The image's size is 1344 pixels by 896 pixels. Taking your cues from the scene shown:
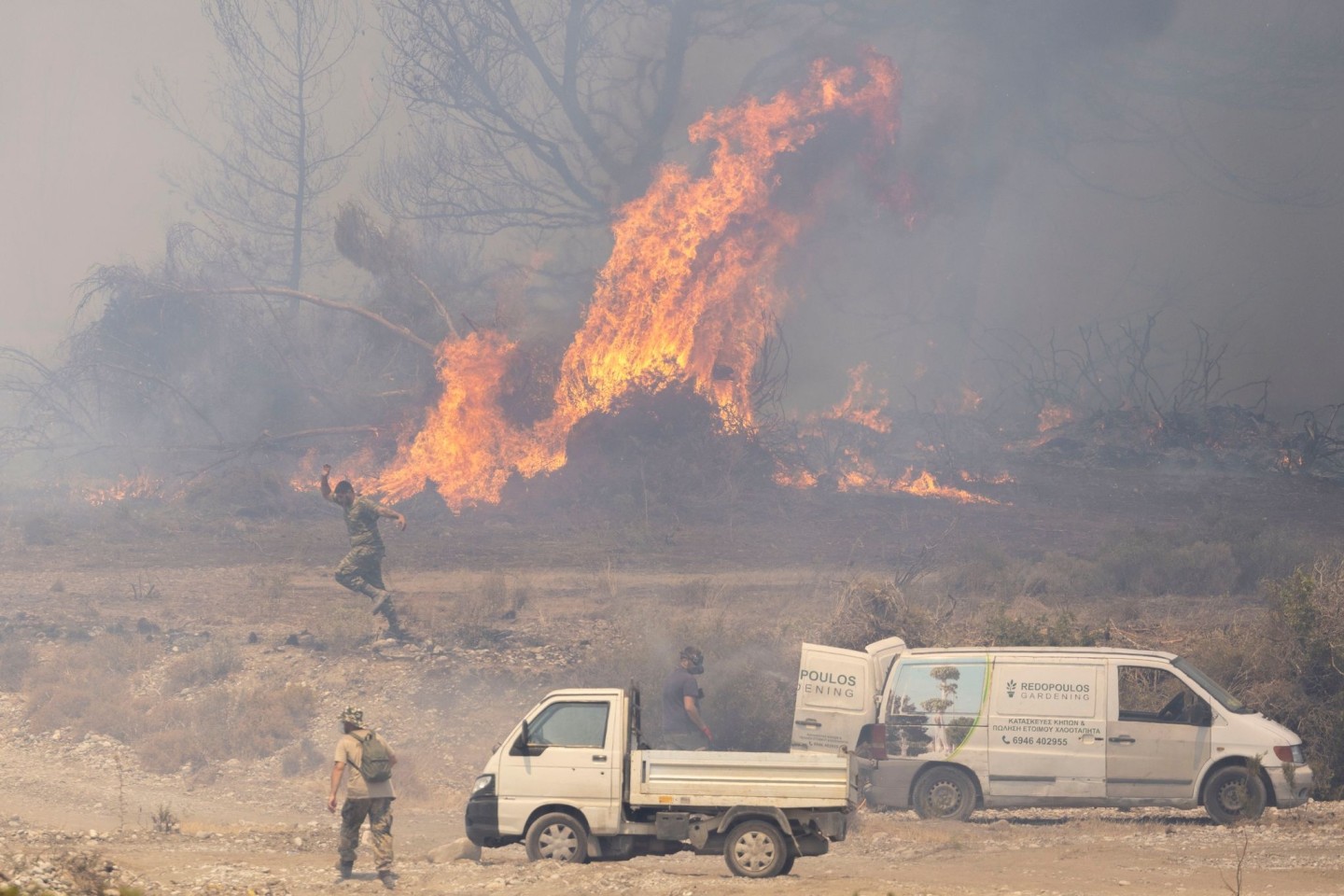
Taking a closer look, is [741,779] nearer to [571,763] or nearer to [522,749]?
[571,763]

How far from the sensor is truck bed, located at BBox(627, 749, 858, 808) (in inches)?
389

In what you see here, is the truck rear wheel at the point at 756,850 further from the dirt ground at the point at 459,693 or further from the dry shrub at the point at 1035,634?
the dry shrub at the point at 1035,634

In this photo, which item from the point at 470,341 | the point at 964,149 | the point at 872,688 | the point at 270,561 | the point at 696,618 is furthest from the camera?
the point at 964,149

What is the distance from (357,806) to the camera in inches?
406

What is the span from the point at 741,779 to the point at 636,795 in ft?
2.84

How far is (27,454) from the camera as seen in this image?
3672 cm

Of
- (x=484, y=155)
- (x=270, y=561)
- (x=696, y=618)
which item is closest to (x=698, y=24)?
(x=484, y=155)

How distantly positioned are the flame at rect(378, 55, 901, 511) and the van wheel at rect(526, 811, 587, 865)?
53.7 ft

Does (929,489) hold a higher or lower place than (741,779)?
higher

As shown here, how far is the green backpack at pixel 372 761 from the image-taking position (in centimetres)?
1035

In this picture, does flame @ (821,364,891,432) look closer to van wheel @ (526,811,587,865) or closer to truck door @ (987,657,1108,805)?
truck door @ (987,657,1108,805)

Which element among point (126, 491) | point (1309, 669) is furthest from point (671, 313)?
point (1309, 669)

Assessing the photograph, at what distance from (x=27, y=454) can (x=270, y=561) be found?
1726 centimetres

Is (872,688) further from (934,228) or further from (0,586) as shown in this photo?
(934,228)
